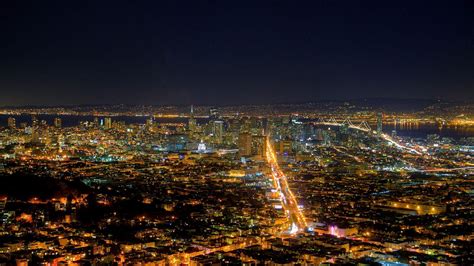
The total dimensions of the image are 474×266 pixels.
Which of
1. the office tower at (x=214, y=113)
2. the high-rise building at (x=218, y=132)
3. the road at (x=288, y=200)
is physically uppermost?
the office tower at (x=214, y=113)

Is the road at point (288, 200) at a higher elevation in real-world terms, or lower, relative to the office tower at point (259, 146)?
lower

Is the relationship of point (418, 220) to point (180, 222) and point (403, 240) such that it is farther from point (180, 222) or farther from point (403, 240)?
point (180, 222)

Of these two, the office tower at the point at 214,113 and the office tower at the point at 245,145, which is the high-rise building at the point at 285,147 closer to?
the office tower at the point at 245,145

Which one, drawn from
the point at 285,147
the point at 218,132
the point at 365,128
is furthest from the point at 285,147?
the point at 365,128

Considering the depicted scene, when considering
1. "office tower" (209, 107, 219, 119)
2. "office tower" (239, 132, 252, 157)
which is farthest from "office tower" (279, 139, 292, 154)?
"office tower" (209, 107, 219, 119)

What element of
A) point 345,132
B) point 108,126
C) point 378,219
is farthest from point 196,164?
point 108,126

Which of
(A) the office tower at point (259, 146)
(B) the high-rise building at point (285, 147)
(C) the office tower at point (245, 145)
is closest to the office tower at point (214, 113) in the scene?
(B) the high-rise building at point (285, 147)
